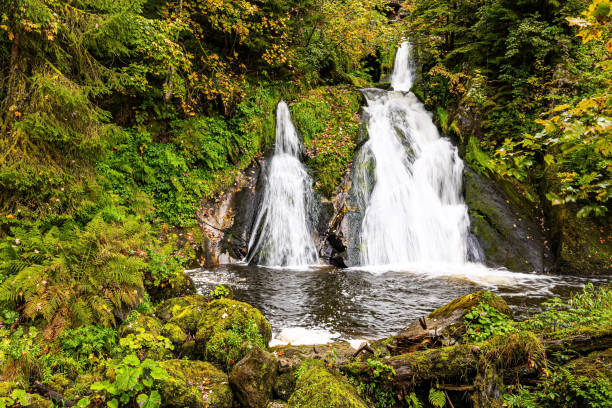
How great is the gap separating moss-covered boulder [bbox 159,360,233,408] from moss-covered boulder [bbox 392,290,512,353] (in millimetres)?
1994

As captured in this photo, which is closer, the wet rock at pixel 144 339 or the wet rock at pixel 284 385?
the wet rock at pixel 284 385

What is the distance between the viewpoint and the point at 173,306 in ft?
15.4

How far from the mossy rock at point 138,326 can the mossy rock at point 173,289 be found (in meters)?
1.04

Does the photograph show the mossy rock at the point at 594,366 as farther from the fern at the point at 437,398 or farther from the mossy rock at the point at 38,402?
the mossy rock at the point at 38,402

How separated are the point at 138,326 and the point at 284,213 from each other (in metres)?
6.92

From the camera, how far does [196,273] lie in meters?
8.14

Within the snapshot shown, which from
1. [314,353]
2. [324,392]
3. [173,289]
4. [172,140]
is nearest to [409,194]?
[314,353]

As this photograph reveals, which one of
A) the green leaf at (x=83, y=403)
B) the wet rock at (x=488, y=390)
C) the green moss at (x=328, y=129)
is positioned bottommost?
the wet rock at (x=488, y=390)

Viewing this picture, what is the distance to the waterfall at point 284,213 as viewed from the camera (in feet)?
31.8

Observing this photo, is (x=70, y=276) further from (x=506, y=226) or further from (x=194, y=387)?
(x=506, y=226)

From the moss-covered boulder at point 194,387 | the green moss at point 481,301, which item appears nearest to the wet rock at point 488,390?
the green moss at point 481,301

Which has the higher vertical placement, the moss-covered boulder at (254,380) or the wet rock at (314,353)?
the moss-covered boulder at (254,380)

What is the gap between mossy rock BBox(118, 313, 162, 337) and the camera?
12.2ft

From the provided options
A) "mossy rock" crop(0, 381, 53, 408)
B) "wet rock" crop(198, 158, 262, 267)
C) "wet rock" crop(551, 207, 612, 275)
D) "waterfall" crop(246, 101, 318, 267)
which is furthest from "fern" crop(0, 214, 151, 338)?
"wet rock" crop(551, 207, 612, 275)
